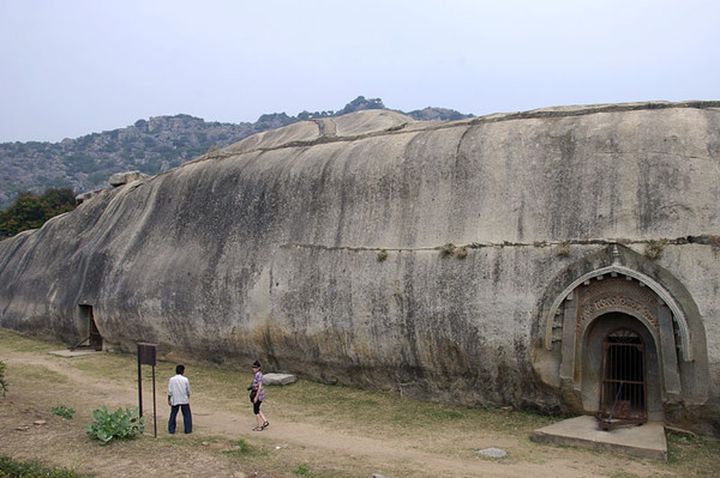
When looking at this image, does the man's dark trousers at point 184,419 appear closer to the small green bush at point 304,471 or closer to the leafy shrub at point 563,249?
the small green bush at point 304,471

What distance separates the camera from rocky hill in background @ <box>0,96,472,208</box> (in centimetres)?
7988

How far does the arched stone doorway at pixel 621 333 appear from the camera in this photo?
10547 mm

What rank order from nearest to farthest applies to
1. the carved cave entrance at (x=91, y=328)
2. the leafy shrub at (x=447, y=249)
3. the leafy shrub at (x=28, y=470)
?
the leafy shrub at (x=28, y=470)
the leafy shrub at (x=447, y=249)
the carved cave entrance at (x=91, y=328)

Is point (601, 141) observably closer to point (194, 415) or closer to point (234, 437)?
point (234, 437)

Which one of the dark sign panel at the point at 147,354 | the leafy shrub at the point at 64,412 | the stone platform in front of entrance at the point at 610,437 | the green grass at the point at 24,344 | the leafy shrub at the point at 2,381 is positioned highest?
the dark sign panel at the point at 147,354

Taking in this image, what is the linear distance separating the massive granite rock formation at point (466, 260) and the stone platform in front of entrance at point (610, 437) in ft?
1.76

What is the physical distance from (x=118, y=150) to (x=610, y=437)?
307 feet

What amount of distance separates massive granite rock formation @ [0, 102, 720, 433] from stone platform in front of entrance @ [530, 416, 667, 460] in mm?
536

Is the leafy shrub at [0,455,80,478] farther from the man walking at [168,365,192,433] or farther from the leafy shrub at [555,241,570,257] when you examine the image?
the leafy shrub at [555,241,570,257]

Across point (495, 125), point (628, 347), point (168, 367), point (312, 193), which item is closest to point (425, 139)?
point (495, 125)

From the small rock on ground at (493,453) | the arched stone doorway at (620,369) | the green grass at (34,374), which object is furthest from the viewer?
the green grass at (34,374)

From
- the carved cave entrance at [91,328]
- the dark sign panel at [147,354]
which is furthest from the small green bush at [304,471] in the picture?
the carved cave entrance at [91,328]

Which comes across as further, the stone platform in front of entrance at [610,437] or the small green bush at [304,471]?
the stone platform in front of entrance at [610,437]

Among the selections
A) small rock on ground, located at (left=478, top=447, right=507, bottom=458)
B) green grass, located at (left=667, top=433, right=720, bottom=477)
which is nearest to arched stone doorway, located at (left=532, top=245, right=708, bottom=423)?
green grass, located at (left=667, top=433, right=720, bottom=477)
